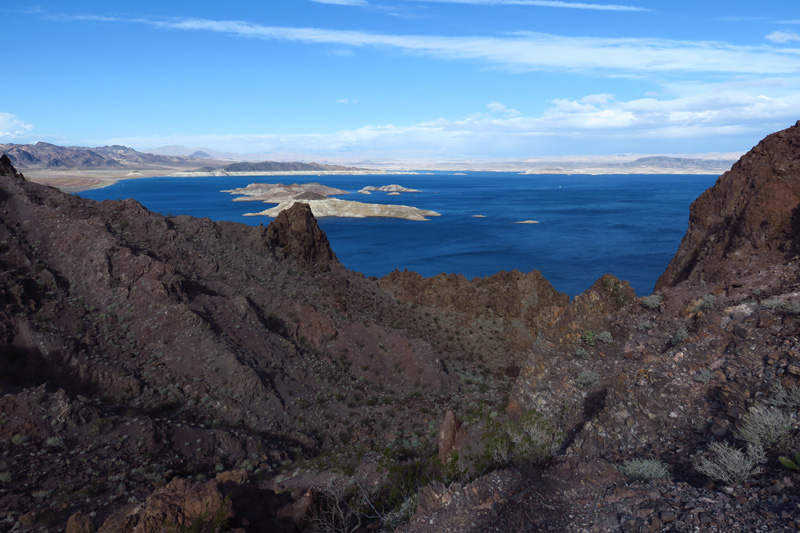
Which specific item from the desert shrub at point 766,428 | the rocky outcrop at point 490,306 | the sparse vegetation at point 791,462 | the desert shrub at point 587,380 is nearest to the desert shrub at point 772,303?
the desert shrub at point 587,380

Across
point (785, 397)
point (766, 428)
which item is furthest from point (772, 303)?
point (766, 428)

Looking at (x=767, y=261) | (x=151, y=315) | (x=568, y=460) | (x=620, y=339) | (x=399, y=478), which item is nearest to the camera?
(x=568, y=460)

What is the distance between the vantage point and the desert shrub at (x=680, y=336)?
1102 cm

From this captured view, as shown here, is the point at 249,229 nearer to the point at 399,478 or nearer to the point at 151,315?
the point at 151,315

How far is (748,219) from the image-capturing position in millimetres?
16484

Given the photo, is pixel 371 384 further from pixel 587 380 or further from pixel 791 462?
pixel 791 462

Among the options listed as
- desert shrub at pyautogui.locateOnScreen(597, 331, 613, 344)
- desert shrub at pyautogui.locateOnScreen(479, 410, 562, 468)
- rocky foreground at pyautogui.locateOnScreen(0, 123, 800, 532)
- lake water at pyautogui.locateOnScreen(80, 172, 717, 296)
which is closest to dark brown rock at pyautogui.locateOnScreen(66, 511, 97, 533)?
rocky foreground at pyautogui.locateOnScreen(0, 123, 800, 532)

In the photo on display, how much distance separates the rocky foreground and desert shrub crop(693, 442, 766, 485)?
46 mm

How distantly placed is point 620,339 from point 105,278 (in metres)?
20.0

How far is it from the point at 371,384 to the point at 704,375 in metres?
15.1

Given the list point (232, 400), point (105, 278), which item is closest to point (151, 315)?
point (105, 278)

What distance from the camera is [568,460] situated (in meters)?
7.56

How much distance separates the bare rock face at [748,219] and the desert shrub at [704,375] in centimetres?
545

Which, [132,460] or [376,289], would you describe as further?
[376,289]
